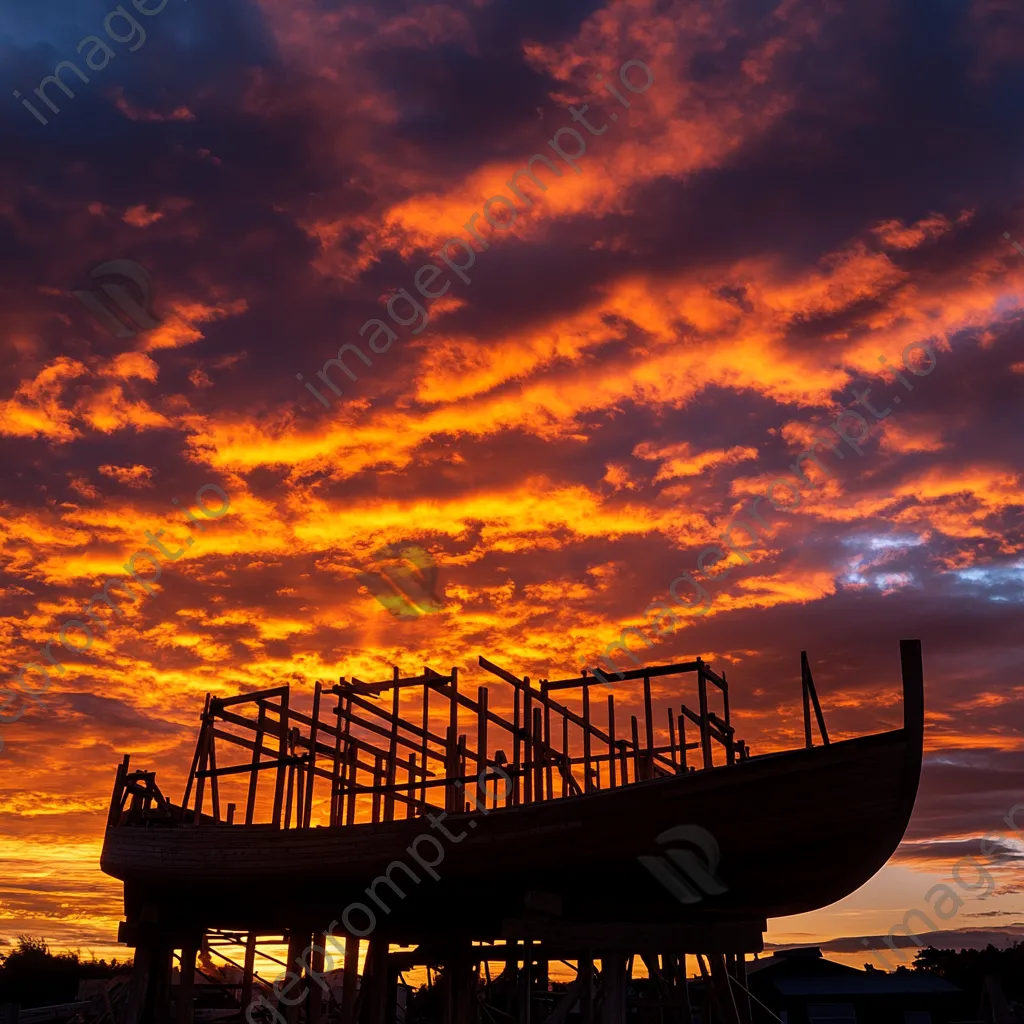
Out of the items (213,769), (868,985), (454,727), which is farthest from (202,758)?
(868,985)

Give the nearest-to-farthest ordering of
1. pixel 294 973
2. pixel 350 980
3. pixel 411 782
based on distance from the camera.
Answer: pixel 350 980 < pixel 411 782 < pixel 294 973

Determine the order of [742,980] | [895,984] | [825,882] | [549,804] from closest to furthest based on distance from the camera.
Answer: [549,804], [825,882], [742,980], [895,984]

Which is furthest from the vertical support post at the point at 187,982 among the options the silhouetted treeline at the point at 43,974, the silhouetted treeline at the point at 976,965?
the silhouetted treeline at the point at 43,974

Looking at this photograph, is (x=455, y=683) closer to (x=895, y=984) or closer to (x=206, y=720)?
(x=206, y=720)

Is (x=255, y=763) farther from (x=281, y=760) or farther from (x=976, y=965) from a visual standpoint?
(x=976, y=965)

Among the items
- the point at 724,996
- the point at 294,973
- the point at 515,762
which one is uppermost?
the point at 515,762

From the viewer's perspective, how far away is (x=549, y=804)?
14.1m

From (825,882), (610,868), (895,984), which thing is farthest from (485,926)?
(895,984)

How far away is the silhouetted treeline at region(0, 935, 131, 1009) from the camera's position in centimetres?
4728

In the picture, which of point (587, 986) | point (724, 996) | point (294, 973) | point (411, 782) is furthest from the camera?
point (294, 973)

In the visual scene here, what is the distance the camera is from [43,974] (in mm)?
50188

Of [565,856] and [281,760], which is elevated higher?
[281,760]

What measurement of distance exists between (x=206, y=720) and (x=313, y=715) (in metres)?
2.38

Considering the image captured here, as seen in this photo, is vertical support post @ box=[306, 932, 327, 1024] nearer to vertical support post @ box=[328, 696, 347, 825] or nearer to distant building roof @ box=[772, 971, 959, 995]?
vertical support post @ box=[328, 696, 347, 825]
